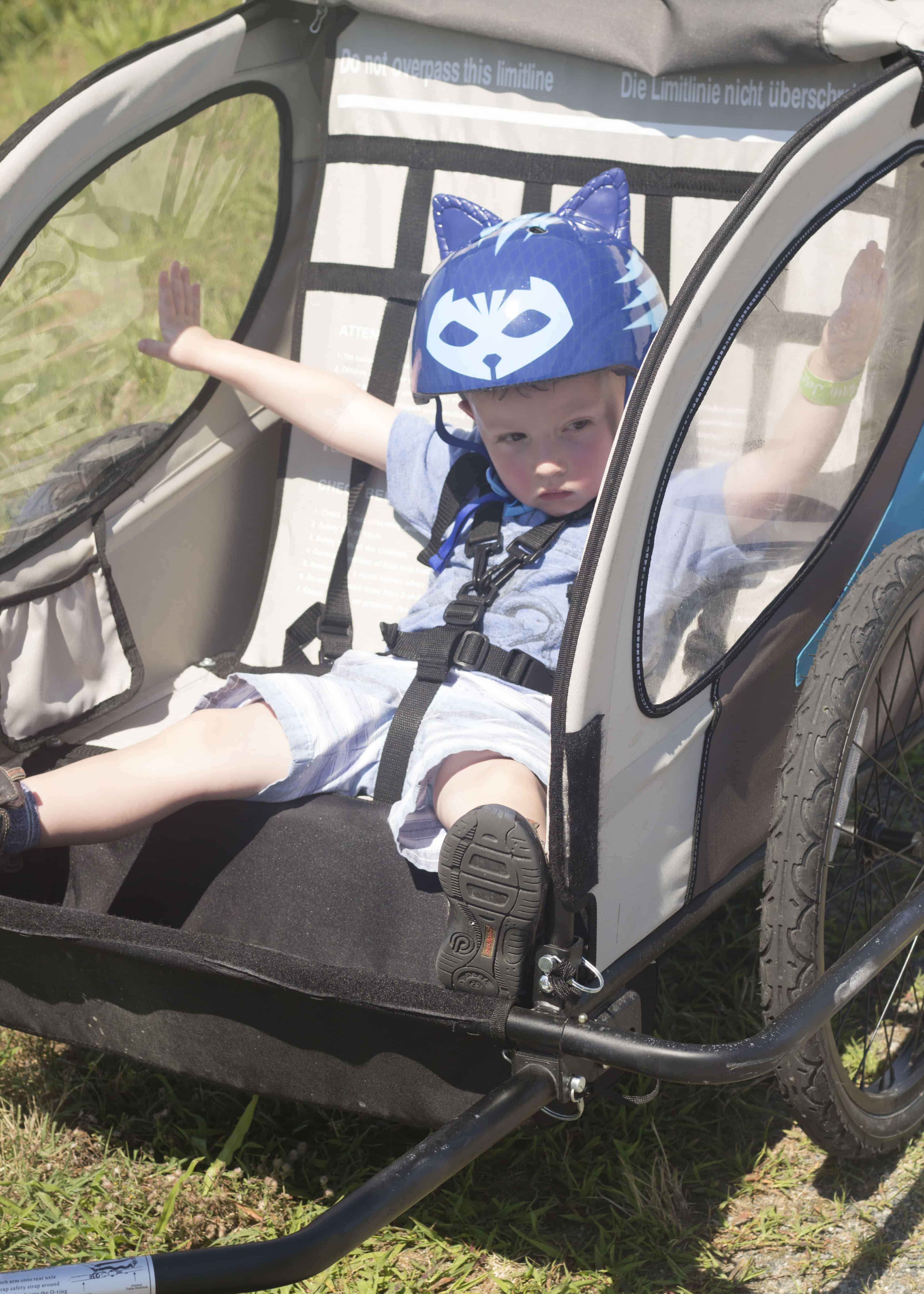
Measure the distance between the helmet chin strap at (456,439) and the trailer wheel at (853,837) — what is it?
724 millimetres

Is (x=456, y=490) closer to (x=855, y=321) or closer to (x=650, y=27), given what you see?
(x=855, y=321)

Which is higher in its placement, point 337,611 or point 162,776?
point 337,611

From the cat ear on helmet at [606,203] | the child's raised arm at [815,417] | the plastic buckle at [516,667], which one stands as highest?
the cat ear on helmet at [606,203]

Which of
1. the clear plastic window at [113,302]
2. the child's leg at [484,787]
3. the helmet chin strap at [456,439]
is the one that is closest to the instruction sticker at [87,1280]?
the child's leg at [484,787]

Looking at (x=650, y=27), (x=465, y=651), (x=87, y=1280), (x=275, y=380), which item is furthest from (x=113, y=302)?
(x=87, y=1280)

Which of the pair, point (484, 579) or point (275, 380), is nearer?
point (484, 579)

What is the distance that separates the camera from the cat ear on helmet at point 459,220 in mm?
2266

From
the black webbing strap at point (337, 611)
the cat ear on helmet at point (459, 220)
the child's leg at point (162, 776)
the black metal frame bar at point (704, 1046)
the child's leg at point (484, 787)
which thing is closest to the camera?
the black metal frame bar at point (704, 1046)

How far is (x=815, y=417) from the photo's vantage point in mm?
1854

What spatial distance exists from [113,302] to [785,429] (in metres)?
1.26

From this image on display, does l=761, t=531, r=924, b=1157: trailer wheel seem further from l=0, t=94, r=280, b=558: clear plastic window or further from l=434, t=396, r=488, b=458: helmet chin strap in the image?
l=0, t=94, r=280, b=558: clear plastic window

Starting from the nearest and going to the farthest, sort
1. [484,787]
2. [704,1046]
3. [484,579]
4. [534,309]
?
[704,1046]
[484,787]
[534,309]
[484,579]

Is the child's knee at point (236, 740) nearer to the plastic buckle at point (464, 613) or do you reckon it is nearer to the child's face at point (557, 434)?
the plastic buckle at point (464, 613)

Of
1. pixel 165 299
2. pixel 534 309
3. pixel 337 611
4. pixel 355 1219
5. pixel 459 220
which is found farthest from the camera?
pixel 337 611
